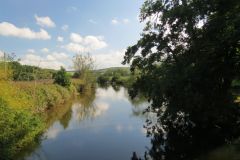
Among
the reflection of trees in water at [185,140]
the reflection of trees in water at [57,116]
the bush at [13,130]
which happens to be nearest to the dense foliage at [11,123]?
the bush at [13,130]

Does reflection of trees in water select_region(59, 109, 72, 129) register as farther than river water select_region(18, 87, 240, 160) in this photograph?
Yes

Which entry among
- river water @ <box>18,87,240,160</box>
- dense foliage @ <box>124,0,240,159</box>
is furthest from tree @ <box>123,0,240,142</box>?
river water @ <box>18,87,240,160</box>

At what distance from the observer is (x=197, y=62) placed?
16500mm

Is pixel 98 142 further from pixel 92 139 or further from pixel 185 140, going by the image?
pixel 185 140

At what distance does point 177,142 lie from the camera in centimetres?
2092

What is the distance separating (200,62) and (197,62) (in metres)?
0.23

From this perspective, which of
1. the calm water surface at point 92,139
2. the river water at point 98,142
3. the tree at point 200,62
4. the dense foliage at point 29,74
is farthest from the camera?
the dense foliage at point 29,74

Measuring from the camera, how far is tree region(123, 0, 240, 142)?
16047mm

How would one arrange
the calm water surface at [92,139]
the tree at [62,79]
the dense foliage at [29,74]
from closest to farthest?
1. the calm water surface at [92,139]
2. the dense foliage at [29,74]
3. the tree at [62,79]

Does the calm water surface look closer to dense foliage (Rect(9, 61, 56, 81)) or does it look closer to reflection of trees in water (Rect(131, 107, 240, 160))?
reflection of trees in water (Rect(131, 107, 240, 160))

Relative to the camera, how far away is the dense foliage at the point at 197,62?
634 inches

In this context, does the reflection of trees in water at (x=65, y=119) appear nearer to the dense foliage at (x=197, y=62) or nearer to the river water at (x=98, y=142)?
the river water at (x=98, y=142)

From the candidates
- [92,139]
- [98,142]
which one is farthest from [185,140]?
[92,139]

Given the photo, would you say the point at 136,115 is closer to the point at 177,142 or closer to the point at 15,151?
the point at 177,142
